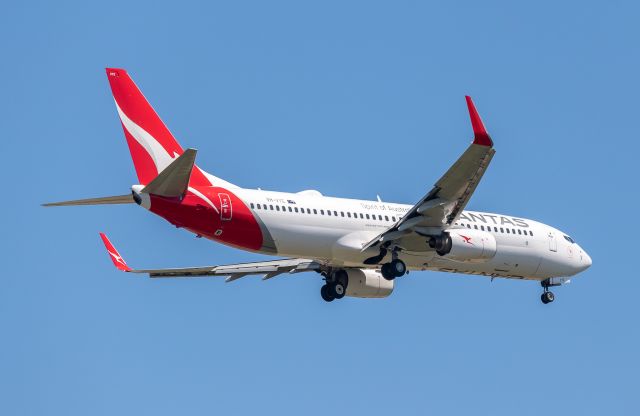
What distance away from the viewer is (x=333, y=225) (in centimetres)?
4444

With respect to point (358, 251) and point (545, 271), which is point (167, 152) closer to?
point (358, 251)

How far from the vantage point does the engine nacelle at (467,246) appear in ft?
147

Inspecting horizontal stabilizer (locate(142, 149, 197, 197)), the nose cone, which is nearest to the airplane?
horizontal stabilizer (locate(142, 149, 197, 197))

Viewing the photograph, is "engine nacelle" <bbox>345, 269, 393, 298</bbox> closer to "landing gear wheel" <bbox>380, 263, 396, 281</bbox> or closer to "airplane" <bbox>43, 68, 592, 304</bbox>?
"airplane" <bbox>43, 68, 592, 304</bbox>

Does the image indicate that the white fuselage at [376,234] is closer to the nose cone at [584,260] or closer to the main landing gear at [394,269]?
the nose cone at [584,260]

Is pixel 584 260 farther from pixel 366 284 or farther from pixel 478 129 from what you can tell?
pixel 478 129

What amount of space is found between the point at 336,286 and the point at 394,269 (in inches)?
152

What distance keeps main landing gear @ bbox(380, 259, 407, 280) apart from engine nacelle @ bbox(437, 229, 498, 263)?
57.4 inches

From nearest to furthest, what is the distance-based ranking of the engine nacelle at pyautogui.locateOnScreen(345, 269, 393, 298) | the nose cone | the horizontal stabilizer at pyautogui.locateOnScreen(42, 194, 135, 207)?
the horizontal stabilizer at pyautogui.locateOnScreen(42, 194, 135, 207), the engine nacelle at pyautogui.locateOnScreen(345, 269, 393, 298), the nose cone

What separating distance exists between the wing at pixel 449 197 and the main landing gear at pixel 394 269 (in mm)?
727

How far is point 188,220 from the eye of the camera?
135 feet

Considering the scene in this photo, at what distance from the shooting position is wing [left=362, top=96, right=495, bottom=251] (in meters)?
40.5

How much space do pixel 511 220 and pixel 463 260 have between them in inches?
203

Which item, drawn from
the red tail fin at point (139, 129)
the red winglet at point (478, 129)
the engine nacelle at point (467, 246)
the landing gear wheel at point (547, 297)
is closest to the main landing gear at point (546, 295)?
the landing gear wheel at point (547, 297)
